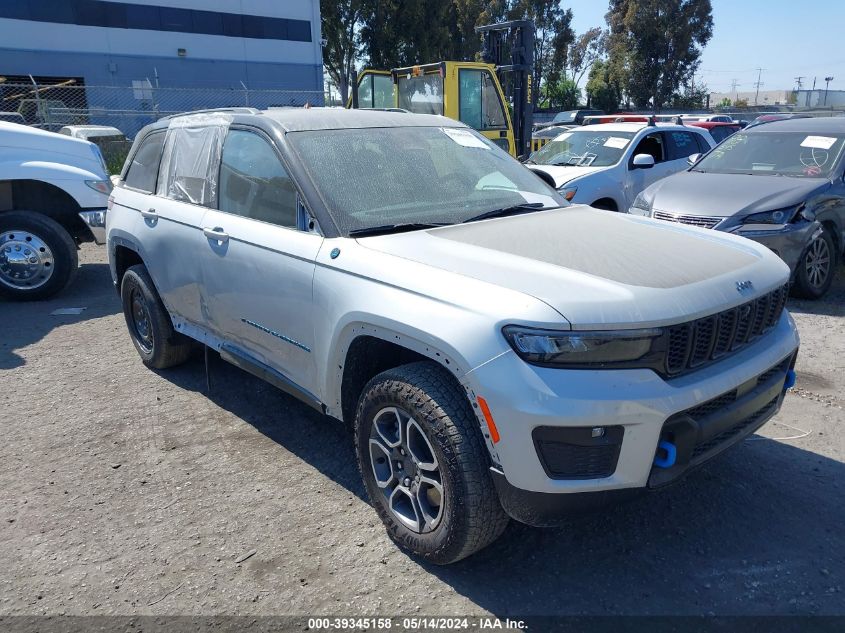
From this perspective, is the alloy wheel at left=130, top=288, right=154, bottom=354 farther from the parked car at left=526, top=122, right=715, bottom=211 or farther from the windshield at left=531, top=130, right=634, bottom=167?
the windshield at left=531, top=130, right=634, bottom=167

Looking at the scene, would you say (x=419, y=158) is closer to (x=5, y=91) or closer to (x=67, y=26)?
(x=5, y=91)

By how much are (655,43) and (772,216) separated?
1765 inches

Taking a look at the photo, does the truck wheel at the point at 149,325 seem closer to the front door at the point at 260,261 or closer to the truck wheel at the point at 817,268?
the front door at the point at 260,261

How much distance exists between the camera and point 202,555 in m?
3.02

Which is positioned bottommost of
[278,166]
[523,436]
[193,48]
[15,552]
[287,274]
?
[15,552]

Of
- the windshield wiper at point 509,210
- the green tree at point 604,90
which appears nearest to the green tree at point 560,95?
the green tree at point 604,90

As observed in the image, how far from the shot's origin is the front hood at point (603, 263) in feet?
8.04

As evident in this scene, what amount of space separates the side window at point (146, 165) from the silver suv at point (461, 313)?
0.55 meters

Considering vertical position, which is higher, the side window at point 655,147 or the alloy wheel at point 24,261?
the side window at point 655,147

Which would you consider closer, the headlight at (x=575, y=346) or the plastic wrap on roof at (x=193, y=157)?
the headlight at (x=575, y=346)

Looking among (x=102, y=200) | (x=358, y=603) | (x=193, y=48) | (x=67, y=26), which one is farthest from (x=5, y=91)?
(x=358, y=603)

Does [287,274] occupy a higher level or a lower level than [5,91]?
lower

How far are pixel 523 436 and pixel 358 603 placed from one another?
1.01m

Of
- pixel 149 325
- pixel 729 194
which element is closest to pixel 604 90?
pixel 729 194
